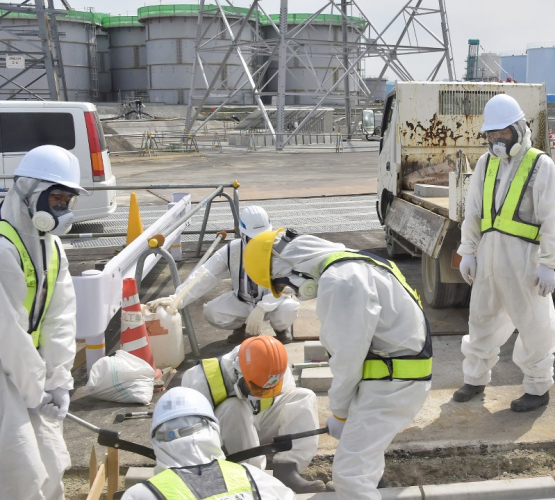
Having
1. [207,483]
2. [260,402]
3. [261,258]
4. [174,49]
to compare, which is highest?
[174,49]

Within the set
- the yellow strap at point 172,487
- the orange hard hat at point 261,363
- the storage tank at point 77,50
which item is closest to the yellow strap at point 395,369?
the orange hard hat at point 261,363

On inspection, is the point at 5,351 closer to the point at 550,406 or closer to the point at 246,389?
the point at 246,389

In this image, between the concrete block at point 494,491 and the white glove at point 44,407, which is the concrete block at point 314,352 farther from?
the white glove at point 44,407

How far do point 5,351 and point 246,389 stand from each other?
1.26 metres

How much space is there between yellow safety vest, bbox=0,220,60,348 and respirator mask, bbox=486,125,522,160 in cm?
300

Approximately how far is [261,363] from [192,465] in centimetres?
114

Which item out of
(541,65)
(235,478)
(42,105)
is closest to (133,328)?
(235,478)

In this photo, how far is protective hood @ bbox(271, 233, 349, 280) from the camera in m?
3.45

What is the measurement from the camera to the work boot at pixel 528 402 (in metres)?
4.94

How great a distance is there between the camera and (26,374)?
3.25m

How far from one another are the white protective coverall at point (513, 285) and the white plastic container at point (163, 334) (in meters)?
2.25

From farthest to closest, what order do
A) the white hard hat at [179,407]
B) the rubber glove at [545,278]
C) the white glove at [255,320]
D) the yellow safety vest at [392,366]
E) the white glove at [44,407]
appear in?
the white glove at [255,320] < the rubber glove at [545,278] < the yellow safety vest at [392,366] < the white glove at [44,407] < the white hard hat at [179,407]

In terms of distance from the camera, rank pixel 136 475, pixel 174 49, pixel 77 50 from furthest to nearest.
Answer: pixel 77 50
pixel 174 49
pixel 136 475

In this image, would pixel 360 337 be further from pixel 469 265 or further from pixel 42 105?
pixel 42 105
